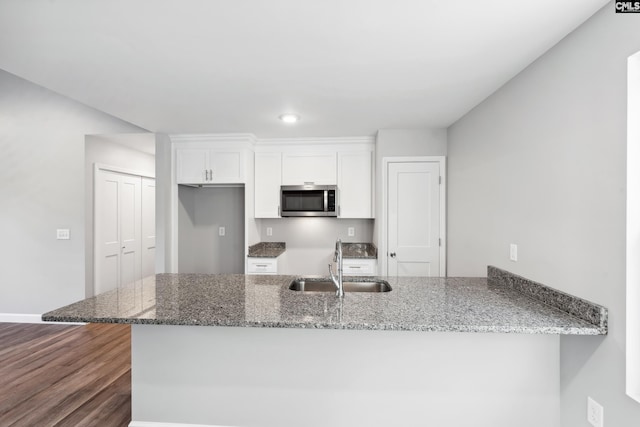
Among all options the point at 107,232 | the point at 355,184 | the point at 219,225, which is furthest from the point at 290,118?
the point at 107,232

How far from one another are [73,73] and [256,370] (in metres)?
2.22

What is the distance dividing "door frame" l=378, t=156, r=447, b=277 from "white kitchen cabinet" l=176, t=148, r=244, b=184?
65.6 inches

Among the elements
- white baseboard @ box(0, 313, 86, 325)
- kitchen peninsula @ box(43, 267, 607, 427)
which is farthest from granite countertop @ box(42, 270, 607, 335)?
white baseboard @ box(0, 313, 86, 325)

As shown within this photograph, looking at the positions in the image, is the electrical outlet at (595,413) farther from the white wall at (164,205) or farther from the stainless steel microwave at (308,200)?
the white wall at (164,205)

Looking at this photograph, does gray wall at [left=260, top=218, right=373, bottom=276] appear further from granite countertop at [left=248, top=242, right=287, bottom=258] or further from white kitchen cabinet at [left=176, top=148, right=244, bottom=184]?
white kitchen cabinet at [left=176, top=148, right=244, bottom=184]

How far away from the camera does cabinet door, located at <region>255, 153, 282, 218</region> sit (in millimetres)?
3986

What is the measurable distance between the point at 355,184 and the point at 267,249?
1383 mm

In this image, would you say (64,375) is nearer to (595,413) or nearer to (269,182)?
(269,182)

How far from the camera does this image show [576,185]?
157 centimetres

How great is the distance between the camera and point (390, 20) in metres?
1.52

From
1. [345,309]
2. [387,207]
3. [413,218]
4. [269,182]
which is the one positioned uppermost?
[269,182]

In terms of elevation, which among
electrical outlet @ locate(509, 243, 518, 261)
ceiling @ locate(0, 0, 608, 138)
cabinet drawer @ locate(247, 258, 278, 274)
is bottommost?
cabinet drawer @ locate(247, 258, 278, 274)

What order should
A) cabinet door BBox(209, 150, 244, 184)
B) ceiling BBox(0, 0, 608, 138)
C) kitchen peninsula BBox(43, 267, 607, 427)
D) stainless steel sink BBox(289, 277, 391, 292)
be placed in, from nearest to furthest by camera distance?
ceiling BBox(0, 0, 608, 138) → kitchen peninsula BBox(43, 267, 607, 427) → stainless steel sink BBox(289, 277, 391, 292) → cabinet door BBox(209, 150, 244, 184)

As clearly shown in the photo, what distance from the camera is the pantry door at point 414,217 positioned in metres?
3.54
